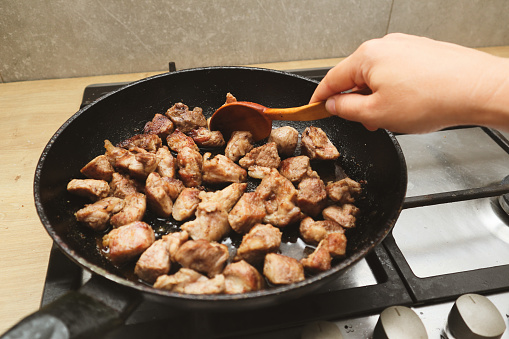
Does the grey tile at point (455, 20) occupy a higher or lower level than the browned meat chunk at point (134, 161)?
higher

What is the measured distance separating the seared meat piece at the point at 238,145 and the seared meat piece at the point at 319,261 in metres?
0.58

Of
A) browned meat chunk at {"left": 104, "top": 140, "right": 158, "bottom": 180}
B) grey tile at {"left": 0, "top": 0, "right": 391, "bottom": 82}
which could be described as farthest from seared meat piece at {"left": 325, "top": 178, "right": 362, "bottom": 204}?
grey tile at {"left": 0, "top": 0, "right": 391, "bottom": 82}

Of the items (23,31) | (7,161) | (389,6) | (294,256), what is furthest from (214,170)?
(389,6)

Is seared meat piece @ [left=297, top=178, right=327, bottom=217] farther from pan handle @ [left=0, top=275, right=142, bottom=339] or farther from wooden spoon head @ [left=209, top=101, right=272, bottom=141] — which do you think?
pan handle @ [left=0, top=275, right=142, bottom=339]

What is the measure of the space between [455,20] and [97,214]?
2.38 m

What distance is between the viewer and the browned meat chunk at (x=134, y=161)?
1.44 metres

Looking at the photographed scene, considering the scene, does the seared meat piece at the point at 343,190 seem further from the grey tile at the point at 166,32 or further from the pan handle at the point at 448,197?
the grey tile at the point at 166,32

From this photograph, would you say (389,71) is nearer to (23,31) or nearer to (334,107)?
(334,107)

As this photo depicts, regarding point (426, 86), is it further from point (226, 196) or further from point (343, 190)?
point (226, 196)

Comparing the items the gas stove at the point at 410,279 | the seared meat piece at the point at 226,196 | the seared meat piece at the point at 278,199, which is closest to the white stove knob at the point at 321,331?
the gas stove at the point at 410,279

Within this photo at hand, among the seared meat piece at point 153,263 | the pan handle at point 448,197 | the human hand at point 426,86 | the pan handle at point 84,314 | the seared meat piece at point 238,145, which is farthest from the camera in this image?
the seared meat piece at point 238,145

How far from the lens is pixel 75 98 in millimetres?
2064

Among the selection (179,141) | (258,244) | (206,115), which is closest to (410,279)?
(258,244)

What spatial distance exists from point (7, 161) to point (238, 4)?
140cm
